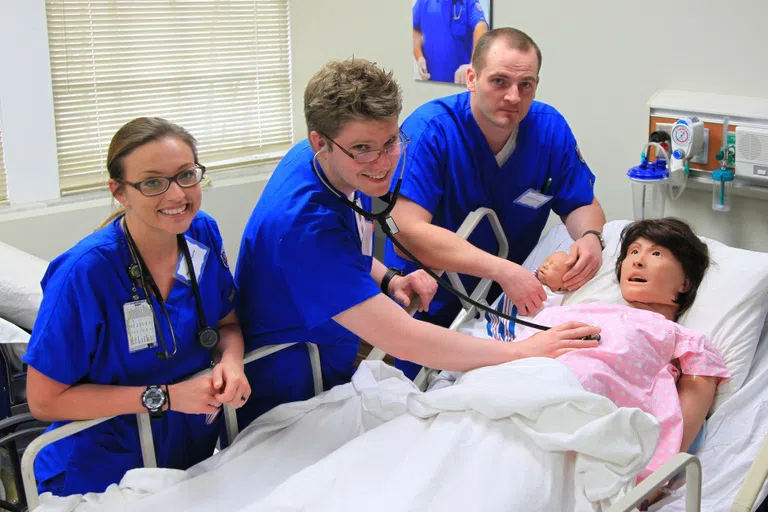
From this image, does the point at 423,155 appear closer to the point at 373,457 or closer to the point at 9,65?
the point at 373,457

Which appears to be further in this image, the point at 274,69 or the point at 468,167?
the point at 274,69

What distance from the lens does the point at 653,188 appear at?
2525mm

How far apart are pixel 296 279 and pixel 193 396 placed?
287 millimetres

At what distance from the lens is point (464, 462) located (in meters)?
1.41

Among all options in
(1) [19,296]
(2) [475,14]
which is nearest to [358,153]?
(1) [19,296]

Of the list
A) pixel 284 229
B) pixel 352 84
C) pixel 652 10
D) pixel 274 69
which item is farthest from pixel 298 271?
pixel 274 69

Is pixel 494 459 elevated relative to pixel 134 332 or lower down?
lower down

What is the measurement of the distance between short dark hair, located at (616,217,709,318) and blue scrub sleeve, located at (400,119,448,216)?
541 mm

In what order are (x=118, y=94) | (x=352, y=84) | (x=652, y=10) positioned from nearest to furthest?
1. (x=352, y=84)
2. (x=652, y=10)
3. (x=118, y=94)

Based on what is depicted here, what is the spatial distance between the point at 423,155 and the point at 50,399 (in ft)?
3.72

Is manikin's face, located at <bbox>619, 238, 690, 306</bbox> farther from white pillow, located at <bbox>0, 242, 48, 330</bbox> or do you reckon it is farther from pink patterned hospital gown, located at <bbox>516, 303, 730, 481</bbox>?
white pillow, located at <bbox>0, 242, 48, 330</bbox>

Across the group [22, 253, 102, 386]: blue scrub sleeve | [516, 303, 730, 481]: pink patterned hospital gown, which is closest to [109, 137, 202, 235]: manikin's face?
[22, 253, 102, 386]: blue scrub sleeve

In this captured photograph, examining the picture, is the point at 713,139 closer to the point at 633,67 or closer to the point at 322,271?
the point at 633,67

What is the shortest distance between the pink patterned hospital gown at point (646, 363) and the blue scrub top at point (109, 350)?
76 cm
